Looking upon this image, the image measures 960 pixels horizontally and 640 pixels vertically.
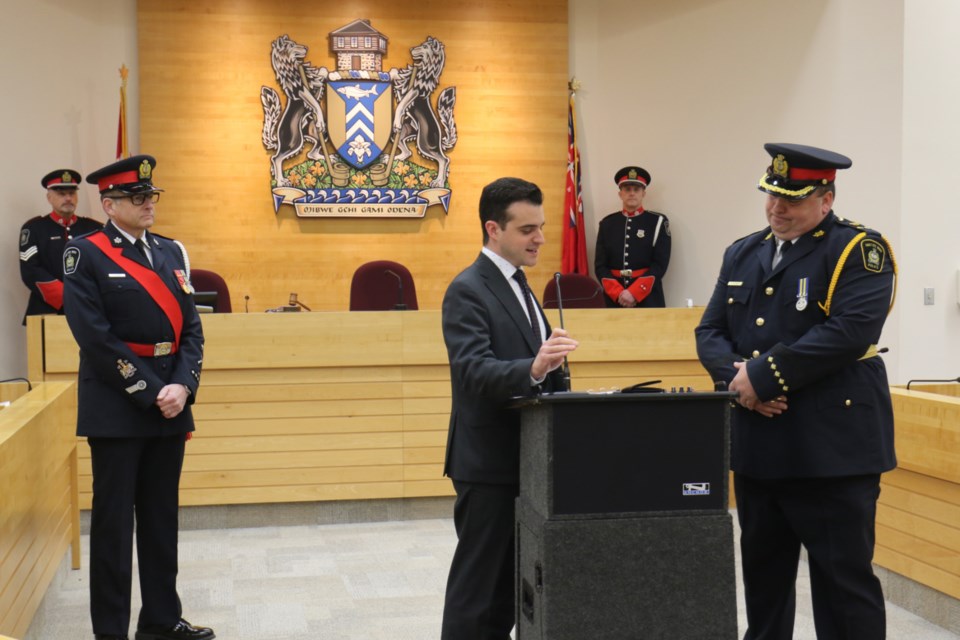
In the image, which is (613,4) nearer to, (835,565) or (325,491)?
(325,491)

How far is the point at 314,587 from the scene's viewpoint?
15.0ft

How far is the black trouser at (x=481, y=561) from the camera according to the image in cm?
268

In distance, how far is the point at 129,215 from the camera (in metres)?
3.73

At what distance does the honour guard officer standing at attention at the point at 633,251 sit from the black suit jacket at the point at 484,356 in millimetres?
5156

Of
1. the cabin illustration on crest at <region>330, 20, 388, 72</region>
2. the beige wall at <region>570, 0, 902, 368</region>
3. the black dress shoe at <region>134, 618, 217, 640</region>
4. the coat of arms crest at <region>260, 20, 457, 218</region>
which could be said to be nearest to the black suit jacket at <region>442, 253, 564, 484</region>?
the black dress shoe at <region>134, 618, 217, 640</region>

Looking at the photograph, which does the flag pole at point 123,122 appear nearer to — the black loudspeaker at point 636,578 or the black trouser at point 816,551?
the black trouser at point 816,551

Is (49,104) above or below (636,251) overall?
above

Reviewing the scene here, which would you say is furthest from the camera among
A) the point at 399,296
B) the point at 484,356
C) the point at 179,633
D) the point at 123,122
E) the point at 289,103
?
the point at 289,103

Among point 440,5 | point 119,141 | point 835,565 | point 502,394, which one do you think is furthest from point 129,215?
point 440,5

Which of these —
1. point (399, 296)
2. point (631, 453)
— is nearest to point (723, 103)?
point (399, 296)

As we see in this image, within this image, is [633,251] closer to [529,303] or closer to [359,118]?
[359,118]

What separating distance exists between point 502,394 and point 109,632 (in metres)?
1.97

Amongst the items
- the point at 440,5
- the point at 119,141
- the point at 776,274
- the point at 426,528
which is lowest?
the point at 426,528

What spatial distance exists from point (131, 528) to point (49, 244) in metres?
3.91
